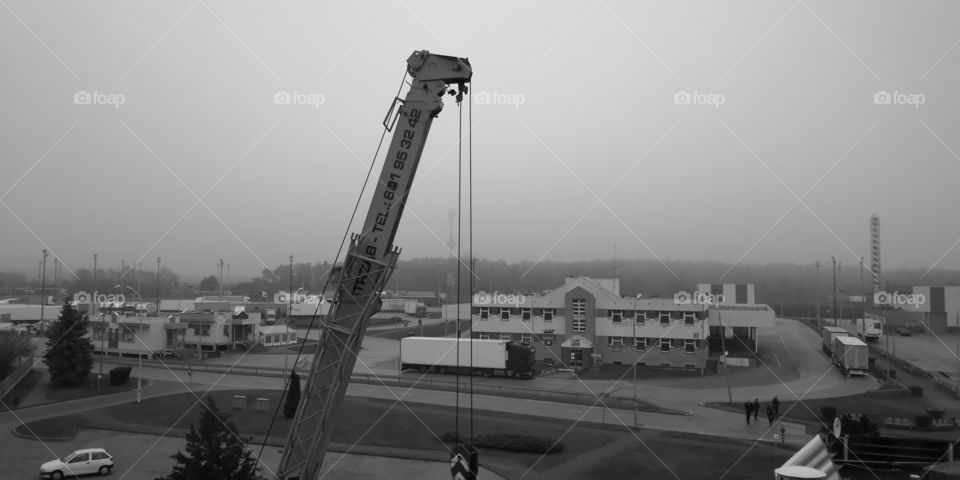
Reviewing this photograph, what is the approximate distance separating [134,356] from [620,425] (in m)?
32.0

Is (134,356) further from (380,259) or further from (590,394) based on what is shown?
(380,259)

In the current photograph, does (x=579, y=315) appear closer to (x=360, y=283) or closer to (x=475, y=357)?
(x=475, y=357)

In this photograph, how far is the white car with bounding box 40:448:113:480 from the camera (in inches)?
600

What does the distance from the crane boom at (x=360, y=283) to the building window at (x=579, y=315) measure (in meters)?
28.8

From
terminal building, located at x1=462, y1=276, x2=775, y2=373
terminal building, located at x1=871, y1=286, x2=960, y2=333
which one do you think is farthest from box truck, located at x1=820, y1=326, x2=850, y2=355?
terminal building, located at x1=462, y1=276, x2=775, y2=373

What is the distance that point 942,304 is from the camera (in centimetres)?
3881

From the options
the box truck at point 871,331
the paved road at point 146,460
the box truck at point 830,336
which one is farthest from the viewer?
the box truck at point 871,331

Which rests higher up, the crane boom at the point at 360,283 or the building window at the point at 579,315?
the crane boom at the point at 360,283

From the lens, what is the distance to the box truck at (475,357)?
103ft
